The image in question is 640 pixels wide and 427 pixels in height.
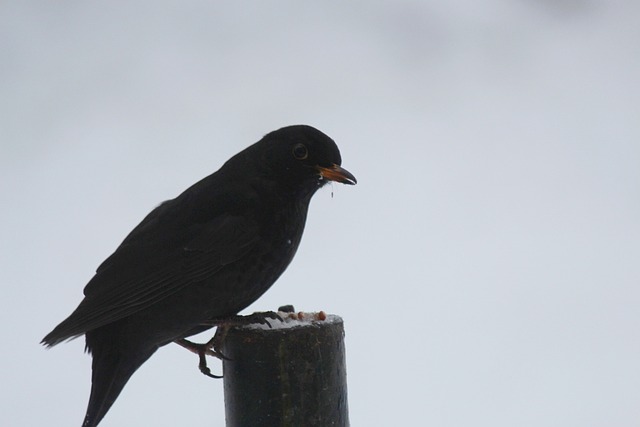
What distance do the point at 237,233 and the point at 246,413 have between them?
2.73 ft

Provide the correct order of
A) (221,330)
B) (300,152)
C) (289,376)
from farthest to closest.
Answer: (300,152) → (221,330) → (289,376)

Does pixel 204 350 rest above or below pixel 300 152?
below

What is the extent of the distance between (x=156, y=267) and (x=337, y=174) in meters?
0.85

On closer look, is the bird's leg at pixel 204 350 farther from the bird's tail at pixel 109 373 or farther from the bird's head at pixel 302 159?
the bird's head at pixel 302 159

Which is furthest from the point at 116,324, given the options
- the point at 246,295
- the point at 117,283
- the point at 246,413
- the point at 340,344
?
the point at 340,344

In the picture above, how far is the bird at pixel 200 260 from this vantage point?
9.59ft

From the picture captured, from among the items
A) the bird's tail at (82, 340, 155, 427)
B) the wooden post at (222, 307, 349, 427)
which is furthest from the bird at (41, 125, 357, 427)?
the wooden post at (222, 307, 349, 427)

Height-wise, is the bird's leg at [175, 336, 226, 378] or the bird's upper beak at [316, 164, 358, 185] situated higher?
the bird's upper beak at [316, 164, 358, 185]

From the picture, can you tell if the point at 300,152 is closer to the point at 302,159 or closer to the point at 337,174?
the point at 302,159

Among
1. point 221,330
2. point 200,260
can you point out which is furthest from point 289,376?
point 200,260

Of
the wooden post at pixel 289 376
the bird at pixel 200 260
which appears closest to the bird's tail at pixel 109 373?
the bird at pixel 200 260

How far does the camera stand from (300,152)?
10.7 ft

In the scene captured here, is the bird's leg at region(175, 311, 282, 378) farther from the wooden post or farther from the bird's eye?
the bird's eye

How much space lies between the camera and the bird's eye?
325 cm
